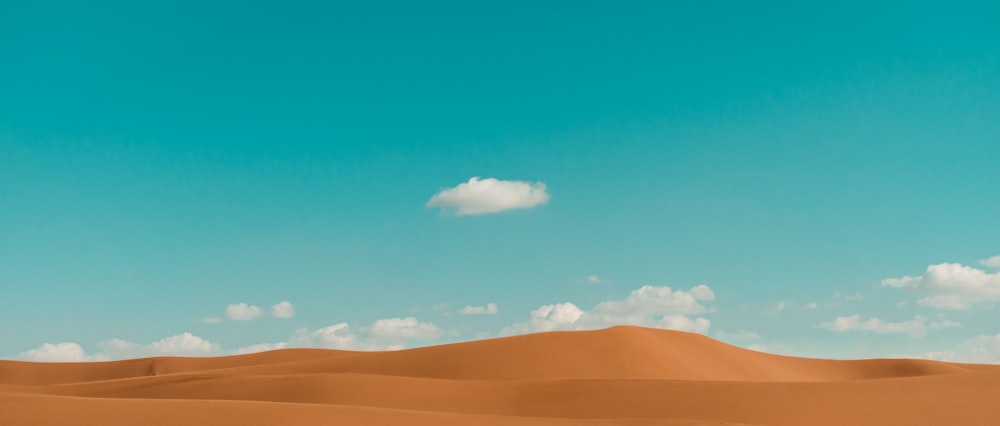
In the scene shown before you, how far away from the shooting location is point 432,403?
24000 millimetres

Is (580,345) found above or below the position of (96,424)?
above

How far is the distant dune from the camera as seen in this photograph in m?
16.0

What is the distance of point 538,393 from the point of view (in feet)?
80.2

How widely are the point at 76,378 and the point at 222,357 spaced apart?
397 inches

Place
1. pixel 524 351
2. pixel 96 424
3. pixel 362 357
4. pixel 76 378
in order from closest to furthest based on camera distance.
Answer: pixel 96 424
pixel 524 351
pixel 362 357
pixel 76 378

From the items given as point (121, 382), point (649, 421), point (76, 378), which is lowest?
point (649, 421)

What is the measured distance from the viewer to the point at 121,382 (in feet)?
111

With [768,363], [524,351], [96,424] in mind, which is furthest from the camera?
[768,363]

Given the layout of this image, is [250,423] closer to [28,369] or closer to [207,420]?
[207,420]

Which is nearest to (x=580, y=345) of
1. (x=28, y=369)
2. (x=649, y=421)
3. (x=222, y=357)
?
(x=649, y=421)

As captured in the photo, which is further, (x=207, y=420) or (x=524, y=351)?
(x=524, y=351)

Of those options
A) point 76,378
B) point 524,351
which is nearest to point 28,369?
point 76,378

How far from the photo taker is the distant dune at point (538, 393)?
16.0 m

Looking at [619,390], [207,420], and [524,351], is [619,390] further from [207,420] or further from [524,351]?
[524,351]
